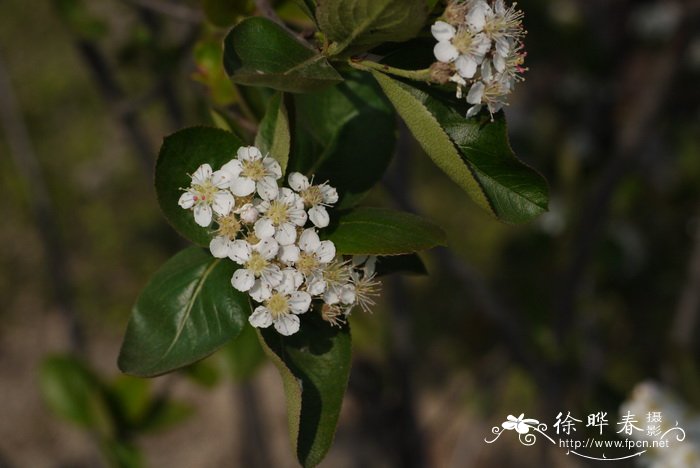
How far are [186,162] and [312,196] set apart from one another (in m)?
0.15

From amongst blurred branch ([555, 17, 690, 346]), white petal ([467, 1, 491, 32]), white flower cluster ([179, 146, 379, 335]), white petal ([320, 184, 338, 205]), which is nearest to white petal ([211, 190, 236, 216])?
white flower cluster ([179, 146, 379, 335])

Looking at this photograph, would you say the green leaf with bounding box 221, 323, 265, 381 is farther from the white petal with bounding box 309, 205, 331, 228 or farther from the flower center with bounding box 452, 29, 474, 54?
the flower center with bounding box 452, 29, 474, 54

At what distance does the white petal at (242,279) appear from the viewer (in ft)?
2.79

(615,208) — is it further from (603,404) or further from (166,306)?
(166,306)

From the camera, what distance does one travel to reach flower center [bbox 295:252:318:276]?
85cm

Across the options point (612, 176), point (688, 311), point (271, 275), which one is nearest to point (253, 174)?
point (271, 275)

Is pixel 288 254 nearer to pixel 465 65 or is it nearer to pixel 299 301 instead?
pixel 299 301

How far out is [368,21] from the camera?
30.6 inches

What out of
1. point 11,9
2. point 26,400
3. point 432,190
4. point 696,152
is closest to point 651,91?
point 696,152

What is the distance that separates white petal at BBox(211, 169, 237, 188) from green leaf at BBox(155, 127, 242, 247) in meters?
0.03

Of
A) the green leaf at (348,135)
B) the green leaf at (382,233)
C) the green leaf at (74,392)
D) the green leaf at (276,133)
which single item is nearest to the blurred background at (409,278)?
the green leaf at (74,392)

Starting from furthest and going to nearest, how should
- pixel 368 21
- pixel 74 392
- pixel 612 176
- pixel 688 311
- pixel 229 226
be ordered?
pixel 688 311
pixel 612 176
pixel 74 392
pixel 229 226
pixel 368 21

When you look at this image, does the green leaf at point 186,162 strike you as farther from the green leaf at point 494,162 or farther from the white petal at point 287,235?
the green leaf at point 494,162

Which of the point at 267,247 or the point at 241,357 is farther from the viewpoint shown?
the point at 241,357
